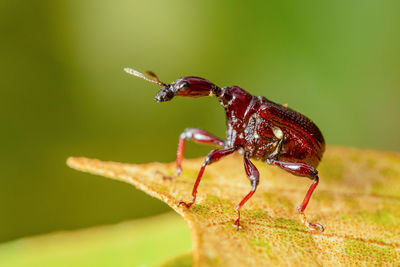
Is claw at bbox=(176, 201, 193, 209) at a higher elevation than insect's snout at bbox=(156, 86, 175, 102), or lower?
lower

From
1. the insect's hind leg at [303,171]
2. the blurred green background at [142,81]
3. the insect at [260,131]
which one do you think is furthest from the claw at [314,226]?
the blurred green background at [142,81]

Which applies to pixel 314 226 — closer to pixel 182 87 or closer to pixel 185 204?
pixel 185 204

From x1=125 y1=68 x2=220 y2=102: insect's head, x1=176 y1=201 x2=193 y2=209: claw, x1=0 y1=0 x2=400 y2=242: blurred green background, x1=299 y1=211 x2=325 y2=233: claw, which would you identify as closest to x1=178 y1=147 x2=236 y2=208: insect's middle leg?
x1=176 y1=201 x2=193 y2=209: claw

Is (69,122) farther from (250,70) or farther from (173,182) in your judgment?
(250,70)

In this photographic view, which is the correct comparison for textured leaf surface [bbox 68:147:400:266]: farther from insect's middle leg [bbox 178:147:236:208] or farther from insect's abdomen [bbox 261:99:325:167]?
insect's abdomen [bbox 261:99:325:167]

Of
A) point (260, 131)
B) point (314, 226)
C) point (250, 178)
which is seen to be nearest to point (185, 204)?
point (250, 178)

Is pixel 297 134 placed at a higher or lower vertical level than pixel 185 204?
higher
